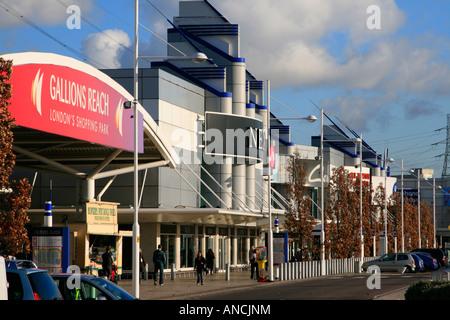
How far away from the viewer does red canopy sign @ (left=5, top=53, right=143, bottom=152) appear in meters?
25.0

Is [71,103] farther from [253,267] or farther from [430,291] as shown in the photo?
[253,267]

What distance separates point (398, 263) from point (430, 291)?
3061cm

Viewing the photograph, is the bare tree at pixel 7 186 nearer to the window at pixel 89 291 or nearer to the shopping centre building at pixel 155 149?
the shopping centre building at pixel 155 149

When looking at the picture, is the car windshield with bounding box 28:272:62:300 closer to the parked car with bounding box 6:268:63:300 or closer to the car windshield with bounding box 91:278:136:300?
the parked car with bounding box 6:268:63:300

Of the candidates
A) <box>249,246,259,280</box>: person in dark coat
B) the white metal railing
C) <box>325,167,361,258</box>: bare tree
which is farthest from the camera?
<box>325,167,361,258</box>: bare tree

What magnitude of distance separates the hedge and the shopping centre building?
12.7 meters

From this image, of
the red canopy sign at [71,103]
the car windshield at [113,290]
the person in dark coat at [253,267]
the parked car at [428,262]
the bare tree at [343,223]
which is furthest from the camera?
the parked car at [428,262]

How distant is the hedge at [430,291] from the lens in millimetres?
18516

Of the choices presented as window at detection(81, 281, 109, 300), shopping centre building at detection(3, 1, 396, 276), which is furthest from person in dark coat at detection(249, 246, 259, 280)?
window at detection(81, 281, 109, 300)

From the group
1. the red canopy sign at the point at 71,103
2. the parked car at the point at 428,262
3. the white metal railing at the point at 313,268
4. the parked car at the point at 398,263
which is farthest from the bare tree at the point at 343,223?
the red canopy sign at the point at 71,103

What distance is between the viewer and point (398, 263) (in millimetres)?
48875

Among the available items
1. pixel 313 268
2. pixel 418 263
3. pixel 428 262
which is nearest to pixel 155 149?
pixel 313 268

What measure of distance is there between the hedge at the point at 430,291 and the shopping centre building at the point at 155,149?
41.8 ft
